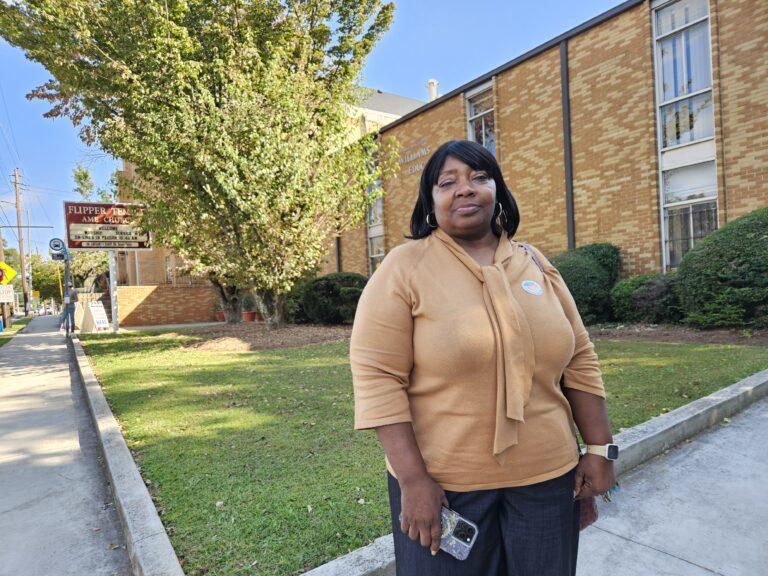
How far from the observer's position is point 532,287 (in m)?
1.51

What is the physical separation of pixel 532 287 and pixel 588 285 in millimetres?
10531

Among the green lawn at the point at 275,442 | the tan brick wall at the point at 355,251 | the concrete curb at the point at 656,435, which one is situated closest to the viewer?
the concrete curb at the point at 656,435

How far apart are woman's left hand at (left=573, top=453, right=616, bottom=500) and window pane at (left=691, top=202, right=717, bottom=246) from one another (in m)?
11.5

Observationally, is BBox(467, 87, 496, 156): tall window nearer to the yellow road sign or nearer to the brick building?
the brick building

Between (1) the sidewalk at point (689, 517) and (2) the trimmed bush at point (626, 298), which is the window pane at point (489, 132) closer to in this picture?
(2) the trimmed bush at point (626, 298)

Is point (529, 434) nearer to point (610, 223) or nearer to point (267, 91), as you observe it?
point (267, 91)

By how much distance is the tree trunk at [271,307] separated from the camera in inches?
512

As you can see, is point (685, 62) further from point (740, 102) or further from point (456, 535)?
point (456, 535)

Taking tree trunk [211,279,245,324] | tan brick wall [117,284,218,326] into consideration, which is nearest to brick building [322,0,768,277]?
tree trunk [211,279,245,324]

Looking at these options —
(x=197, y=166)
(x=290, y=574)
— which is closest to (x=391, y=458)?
(x=290, y=574)

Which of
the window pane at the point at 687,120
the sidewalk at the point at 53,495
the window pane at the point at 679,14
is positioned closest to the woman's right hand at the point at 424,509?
the sidewalk at the point at 53,495

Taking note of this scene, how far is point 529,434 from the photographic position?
141cm

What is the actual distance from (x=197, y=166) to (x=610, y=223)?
10.1 metres

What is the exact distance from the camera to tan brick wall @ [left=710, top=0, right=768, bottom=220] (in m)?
9.89
